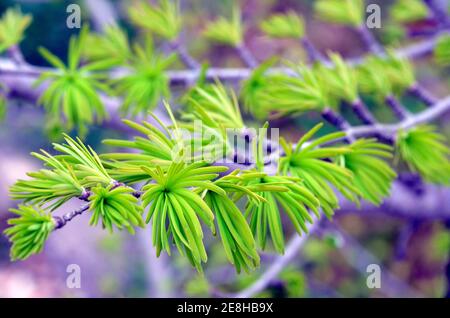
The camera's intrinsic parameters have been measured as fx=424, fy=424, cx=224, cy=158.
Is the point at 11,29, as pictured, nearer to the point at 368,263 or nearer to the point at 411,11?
the point at 411,11

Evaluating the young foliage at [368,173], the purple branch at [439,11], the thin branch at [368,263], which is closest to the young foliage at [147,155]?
the young foliage at [368,173]

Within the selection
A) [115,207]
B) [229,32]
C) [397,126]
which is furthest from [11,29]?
[397,126]

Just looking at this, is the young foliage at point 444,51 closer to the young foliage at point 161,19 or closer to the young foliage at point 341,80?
the young foliage at point 341,80

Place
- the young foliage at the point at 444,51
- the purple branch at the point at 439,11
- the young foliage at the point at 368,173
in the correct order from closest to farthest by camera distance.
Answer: the young foliage at the point at 368,173 < the young foliage at the point at 444,51 < the purple branch at the point at 439,11

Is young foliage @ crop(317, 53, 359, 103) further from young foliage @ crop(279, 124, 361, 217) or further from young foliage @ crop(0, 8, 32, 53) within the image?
young foliage @ crop(0, 8, 32, 53)

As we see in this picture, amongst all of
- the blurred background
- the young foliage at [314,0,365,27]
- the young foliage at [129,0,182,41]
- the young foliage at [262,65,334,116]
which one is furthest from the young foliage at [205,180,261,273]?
the blurred background
